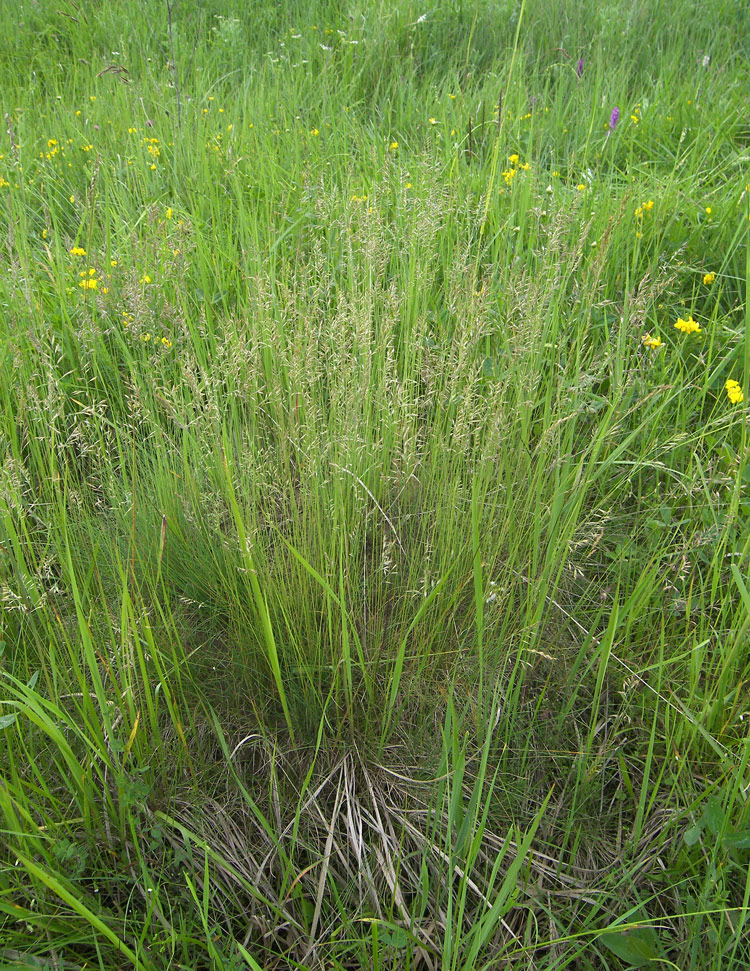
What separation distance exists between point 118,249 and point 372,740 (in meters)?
1.74

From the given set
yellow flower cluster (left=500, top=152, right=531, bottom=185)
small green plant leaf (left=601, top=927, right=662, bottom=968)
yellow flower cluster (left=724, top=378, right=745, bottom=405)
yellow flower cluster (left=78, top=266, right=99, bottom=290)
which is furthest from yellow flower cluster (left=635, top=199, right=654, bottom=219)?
small green plant leaf (left=601, top=927, right=662, bottom=968)

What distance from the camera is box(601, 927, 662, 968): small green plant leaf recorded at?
3.27 ft

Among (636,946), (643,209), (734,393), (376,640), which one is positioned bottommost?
(636,946)

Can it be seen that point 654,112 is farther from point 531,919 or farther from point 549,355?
point 531,919

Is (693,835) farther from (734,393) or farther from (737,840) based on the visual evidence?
(734,393)

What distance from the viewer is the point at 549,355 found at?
73.2 inches

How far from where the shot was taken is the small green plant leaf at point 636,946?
998 millimetres

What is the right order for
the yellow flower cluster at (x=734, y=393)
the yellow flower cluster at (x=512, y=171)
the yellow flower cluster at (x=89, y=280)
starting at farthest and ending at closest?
the yellow flower cluster at (x=512, y=171), the yellow flower cluster at (x=89, y=280), the yellow flower cluster at (x=734, y=393)

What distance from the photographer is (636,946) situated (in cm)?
100

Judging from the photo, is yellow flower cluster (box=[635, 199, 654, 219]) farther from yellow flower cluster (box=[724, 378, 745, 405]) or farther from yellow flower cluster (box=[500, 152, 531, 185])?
yellow flower cluster (box=[724, 378, 745, 405])

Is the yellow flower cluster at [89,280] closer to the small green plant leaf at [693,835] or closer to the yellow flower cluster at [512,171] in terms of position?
the yellow flower cluster at [512,171]

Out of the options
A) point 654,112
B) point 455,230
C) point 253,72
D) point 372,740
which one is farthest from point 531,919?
point 253,72

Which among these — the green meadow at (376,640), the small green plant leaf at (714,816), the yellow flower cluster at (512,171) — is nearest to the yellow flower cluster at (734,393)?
the green meadow at (376,640)

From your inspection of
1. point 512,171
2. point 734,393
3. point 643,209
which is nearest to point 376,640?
point 734,393
